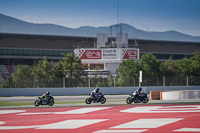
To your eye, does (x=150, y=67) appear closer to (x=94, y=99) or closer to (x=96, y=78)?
(x=96, y=78)

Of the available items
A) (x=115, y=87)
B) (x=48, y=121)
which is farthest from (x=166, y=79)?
(x=48, y=121)

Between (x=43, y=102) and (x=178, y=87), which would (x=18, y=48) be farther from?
(x=43, y=102)

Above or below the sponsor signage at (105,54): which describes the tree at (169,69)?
below

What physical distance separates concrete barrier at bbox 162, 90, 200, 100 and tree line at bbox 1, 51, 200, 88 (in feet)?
41.9

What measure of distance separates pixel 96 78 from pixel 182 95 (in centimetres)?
1466

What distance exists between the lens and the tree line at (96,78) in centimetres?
4131

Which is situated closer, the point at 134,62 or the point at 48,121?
the point at 48,121

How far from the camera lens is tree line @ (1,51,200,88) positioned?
41312mm

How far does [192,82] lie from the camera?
159ft

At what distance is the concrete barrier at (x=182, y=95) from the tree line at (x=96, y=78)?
12.8m

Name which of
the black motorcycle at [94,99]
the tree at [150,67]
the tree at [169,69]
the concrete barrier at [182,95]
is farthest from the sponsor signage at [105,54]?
the black motorcycle at [94,99]

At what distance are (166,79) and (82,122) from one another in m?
31.1

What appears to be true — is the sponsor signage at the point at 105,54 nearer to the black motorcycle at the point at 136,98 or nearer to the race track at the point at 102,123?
the black motorcycle at the point at 136,98

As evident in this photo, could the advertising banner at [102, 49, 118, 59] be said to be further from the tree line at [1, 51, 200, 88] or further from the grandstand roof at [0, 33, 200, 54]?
the tree line at [1, 51, 200, 88]
